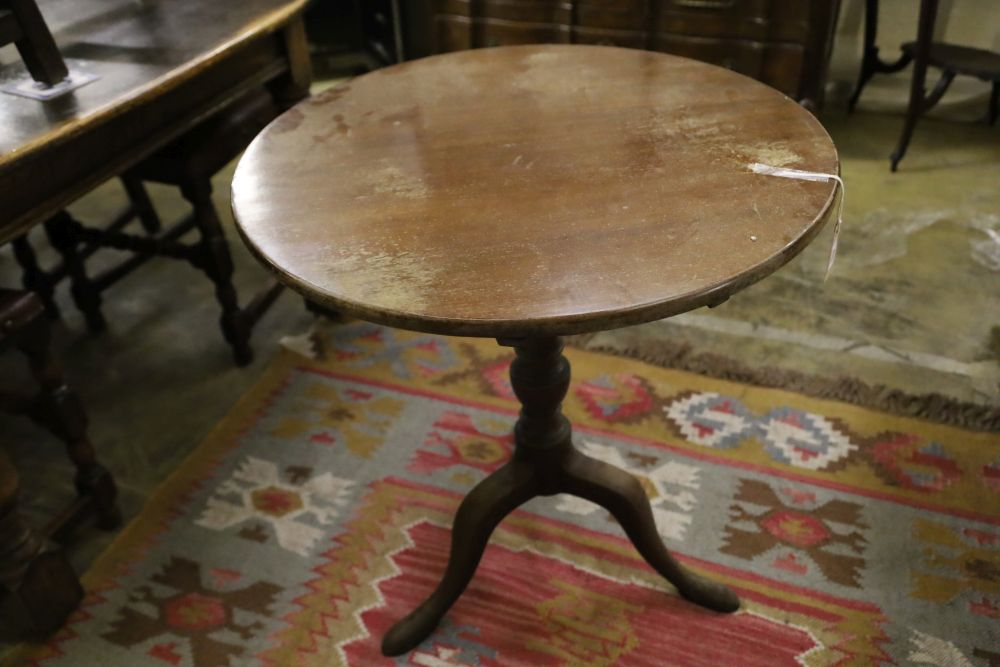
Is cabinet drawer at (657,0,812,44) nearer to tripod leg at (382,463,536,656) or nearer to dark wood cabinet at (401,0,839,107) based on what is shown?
dark wood cabinet at (401,0,839,107)

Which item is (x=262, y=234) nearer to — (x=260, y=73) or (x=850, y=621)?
(x=260, y=73)

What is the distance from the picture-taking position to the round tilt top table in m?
0.94

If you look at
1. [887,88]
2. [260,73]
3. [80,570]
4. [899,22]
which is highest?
[260,73]

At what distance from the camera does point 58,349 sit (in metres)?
2.29

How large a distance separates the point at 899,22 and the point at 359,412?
108 inches

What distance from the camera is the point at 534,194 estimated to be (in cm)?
111

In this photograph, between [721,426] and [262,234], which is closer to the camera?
[262,234]

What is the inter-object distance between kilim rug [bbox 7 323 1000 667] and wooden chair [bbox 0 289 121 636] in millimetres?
71

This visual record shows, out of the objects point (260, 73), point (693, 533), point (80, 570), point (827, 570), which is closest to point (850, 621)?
point (827, 570)

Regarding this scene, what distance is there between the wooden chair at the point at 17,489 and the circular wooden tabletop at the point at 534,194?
22.3 inches

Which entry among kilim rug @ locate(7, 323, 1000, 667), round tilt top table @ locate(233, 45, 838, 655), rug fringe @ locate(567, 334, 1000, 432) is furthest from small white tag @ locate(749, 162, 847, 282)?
rug fringe @ locate(567, 334, 1000, 432)

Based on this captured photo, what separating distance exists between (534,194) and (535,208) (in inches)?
1.6

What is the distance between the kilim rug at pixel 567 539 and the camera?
4.82ft

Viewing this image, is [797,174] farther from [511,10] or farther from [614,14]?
[511,10]
